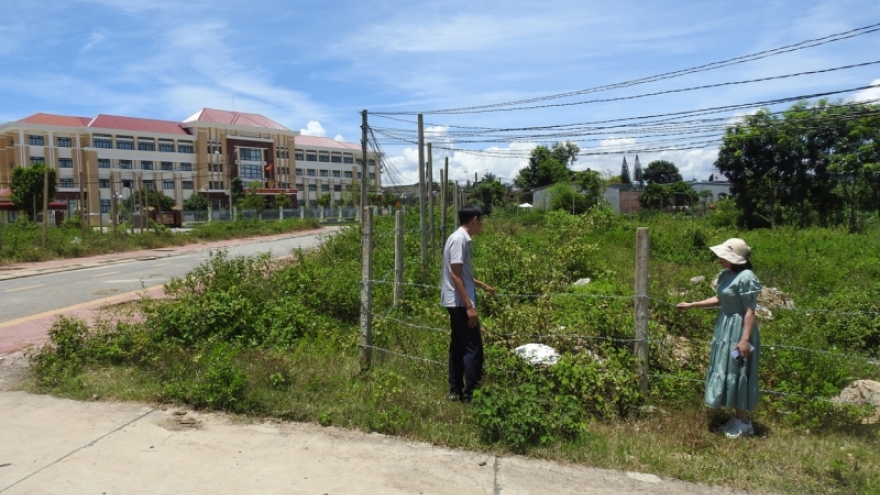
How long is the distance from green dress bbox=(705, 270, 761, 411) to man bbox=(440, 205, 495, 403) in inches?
70.7

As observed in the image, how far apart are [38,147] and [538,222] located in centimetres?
5762

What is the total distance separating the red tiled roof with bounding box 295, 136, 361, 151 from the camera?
91.2 m

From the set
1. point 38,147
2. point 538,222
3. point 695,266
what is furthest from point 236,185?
point 695,266

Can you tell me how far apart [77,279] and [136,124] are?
62.2m

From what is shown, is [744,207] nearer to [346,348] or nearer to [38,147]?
[346,348]

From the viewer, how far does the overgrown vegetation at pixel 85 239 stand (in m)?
20.0

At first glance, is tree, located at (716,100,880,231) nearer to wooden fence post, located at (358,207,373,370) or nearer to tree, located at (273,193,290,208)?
wooden fence post, located at (358,207,373,370)

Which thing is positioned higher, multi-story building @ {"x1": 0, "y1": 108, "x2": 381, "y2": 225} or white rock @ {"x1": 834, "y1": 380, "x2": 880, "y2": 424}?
multi-story building @ {"x1": 0, "y1": 108, "x2": 381, "y2": 225}

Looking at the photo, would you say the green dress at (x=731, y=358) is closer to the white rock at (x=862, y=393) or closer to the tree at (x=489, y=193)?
the white rock at (x=862, y=393)

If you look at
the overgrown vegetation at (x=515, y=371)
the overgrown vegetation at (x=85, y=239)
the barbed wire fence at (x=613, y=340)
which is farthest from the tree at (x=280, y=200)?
the barbed wire fence at (x=613, y=340)

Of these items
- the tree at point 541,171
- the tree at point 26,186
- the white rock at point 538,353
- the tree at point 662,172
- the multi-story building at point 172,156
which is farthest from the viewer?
the tree at point 662,172

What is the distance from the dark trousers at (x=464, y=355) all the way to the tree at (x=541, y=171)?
2165 inches

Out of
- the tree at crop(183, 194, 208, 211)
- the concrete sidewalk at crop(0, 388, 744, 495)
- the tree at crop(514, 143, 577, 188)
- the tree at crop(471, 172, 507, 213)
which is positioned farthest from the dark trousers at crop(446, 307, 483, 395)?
the tree at crop(183, 194, 208, 211)

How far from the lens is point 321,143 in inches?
3701
